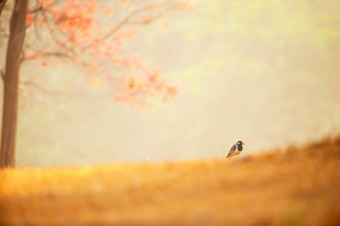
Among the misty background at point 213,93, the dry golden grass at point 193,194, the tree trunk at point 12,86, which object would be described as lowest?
the dry golden grass at point 193,194

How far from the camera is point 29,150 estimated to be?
114 feet

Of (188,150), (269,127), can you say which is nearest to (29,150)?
(188,150)

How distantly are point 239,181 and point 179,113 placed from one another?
134ft

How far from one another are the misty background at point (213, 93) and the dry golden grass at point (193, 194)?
3124 centimetres

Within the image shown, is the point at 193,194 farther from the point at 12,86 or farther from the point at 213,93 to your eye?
the point at 213,93

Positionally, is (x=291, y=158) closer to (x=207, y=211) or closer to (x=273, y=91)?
(x=207, y=211)

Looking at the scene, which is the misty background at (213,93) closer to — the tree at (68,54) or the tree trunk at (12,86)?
the tree at (68,54)

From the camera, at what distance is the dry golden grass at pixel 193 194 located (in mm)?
3660

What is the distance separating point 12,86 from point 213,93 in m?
35.1

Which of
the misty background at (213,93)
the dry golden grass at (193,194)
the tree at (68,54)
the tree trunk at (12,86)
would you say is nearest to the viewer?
the dry golden grass at (193,194)

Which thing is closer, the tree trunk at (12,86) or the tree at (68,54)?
the tree trunk at (12,86)

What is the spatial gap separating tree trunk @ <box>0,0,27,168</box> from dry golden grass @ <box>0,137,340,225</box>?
5.49 metres

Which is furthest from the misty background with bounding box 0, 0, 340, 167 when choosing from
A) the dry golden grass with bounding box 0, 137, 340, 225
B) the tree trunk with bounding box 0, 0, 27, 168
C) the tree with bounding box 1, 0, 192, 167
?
the dry golden grass with bounding box 0, 137, 340, 225

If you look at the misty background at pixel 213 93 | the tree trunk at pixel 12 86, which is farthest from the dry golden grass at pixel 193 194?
the misty background at pixel 213 93
